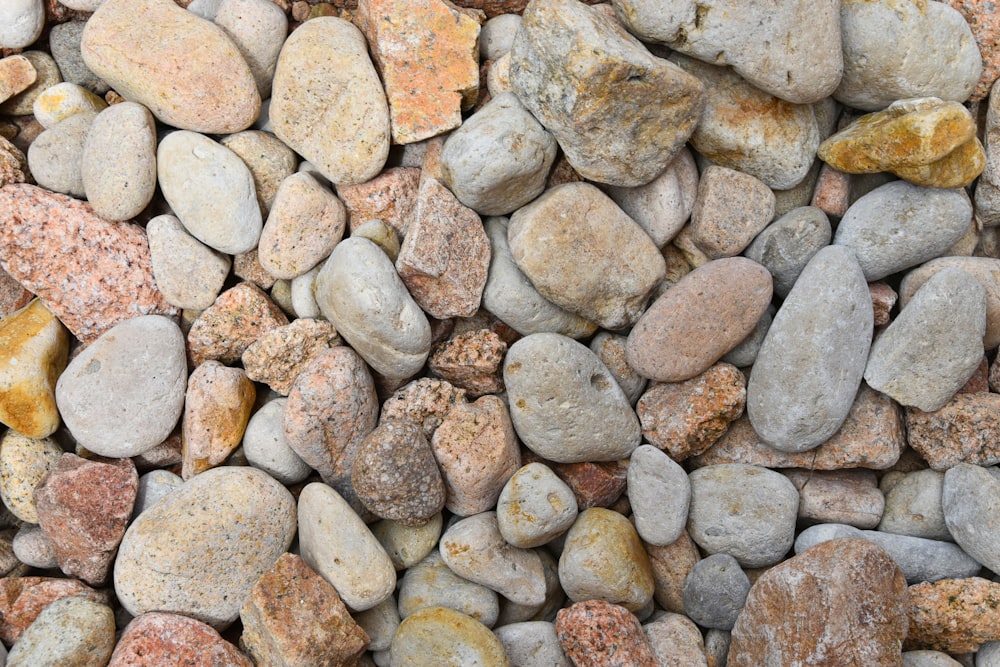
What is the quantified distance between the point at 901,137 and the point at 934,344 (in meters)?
0.56

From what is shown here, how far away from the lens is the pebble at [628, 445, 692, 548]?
216 centimetres

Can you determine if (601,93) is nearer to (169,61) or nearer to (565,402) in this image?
(565,402)

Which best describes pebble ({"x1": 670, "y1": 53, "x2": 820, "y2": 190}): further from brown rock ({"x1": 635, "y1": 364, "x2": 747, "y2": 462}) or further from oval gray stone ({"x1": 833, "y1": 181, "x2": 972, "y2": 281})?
brown rock ({"x1": 635, "y1": 364, "x2": 747, "y2": 462})

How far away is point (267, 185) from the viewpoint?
93.1 inches

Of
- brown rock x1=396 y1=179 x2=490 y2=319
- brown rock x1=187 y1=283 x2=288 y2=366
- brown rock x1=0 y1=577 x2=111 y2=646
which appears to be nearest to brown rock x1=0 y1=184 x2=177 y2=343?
brown rock x1=187 y1=283 x2=288 y2=366

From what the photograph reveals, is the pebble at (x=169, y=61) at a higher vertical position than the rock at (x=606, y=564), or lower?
higher

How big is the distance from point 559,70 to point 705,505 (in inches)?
49.0

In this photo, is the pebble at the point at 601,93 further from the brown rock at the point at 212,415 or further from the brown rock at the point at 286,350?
the brown rock at the point at 212,415

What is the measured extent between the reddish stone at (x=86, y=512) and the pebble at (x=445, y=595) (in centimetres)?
82

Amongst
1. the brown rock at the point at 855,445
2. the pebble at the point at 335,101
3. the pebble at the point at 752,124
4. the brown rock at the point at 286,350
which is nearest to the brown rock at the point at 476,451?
the brown rock at the point at 286,350

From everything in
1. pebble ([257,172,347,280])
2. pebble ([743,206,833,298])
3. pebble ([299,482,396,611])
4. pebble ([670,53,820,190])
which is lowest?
pebble ([299,482,396,611])

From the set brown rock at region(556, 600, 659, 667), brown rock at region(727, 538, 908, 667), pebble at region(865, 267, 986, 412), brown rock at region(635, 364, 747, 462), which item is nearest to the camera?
brown rock at region(727, 538, 908, 667)

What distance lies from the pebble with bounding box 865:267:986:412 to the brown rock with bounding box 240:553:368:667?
160cm

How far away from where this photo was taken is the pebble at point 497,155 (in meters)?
2.11
